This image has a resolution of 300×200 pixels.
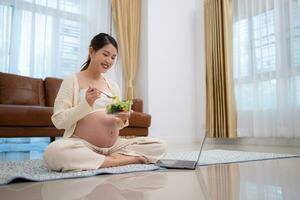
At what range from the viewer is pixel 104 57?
1.65 m

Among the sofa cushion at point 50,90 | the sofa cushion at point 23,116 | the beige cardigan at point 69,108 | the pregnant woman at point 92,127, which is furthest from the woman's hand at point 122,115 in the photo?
the sofa cushion at point 50,90

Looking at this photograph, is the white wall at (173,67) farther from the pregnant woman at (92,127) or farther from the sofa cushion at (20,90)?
the pregnant woman at (92,127)

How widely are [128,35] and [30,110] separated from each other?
2103 millimetres

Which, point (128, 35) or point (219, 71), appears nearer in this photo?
point (219, 71)

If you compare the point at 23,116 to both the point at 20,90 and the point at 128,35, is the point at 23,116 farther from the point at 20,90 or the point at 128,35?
the point at 128,35

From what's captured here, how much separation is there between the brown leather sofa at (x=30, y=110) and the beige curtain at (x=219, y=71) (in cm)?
114

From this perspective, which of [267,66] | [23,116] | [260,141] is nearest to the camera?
[23,116]

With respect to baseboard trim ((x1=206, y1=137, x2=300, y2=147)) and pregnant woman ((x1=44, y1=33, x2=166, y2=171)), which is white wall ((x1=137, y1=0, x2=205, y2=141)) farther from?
pregnant woman ((x1=44, y1=33, x2=166, y2=171))

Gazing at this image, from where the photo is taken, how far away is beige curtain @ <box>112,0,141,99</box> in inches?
174

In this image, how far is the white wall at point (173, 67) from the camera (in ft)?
14.7

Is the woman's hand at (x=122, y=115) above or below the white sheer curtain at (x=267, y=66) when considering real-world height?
below

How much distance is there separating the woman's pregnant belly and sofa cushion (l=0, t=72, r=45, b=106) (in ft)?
6.90

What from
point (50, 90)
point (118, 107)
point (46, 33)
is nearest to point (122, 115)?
point (118, 107)

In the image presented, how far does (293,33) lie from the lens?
3.38 metres
